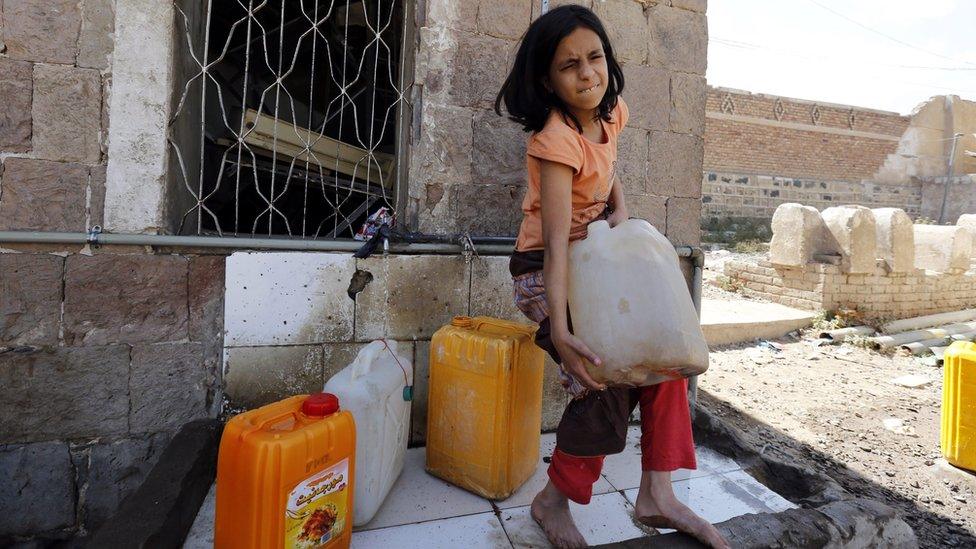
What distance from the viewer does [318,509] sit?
5.29 ft

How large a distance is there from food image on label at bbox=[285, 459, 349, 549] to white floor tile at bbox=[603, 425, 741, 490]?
3.88 feet

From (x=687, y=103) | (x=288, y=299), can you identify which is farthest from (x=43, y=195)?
(x=687, y=103)

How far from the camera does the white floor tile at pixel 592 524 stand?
6.23 feet

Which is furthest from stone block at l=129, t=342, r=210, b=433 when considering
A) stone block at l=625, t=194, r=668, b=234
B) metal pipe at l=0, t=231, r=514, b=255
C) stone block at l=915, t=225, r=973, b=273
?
stone block at l=915, t=225, r=973, b=273

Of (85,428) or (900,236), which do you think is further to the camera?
(900,236)

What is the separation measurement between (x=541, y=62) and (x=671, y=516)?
1549mm

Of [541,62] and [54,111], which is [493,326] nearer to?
[541,62]

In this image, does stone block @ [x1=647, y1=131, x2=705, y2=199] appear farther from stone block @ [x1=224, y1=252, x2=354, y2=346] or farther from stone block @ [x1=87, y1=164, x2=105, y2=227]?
stone block @ [x1=87, y1=164, x2=105, y2=227]

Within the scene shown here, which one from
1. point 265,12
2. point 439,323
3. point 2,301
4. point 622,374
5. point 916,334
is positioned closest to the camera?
point 622,374

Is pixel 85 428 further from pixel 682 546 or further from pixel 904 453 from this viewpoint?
pixel 904 453

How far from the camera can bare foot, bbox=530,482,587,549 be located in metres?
1.80

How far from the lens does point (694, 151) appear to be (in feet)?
10.0

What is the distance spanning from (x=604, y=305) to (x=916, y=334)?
26.5 ft

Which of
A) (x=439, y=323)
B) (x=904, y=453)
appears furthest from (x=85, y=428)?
(x=904, y=453)
